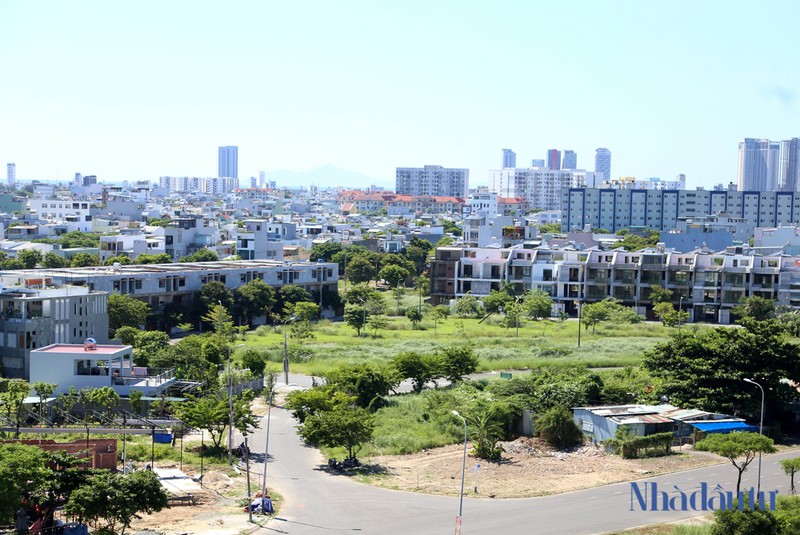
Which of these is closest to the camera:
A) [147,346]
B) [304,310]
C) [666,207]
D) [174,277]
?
[147,346]

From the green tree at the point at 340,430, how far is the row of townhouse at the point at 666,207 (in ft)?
318

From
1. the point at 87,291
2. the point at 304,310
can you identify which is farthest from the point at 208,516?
the point at 304,310

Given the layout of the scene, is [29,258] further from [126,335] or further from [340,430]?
[340,430]

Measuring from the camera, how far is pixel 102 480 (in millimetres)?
20812

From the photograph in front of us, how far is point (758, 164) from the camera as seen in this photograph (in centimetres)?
18062

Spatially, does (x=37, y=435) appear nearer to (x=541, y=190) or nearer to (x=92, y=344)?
(x=92, y=344)

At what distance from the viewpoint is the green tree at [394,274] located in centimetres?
7481

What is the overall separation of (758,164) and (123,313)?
6054 inches

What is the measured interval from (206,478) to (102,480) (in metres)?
5.15

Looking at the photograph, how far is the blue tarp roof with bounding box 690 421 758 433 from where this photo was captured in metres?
30.1

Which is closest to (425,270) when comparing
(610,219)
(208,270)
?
(208,270)

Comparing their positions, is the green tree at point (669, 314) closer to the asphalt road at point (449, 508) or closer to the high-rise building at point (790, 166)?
the asphalt road at point (449, 508)

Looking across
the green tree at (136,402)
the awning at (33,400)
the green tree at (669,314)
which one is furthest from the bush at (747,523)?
the green tree at (669,314)

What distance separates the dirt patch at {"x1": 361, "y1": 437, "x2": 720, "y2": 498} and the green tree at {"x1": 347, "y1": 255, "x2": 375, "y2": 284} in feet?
152
